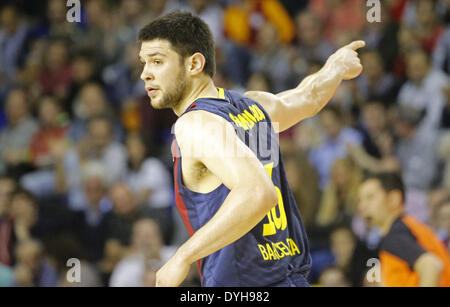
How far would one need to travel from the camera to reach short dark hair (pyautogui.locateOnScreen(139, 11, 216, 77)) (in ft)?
9.71

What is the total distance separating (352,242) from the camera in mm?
6059

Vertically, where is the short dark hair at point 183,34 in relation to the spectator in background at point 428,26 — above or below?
below

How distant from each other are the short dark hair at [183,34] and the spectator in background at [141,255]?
11.0ft

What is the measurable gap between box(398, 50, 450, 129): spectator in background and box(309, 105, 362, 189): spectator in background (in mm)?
723

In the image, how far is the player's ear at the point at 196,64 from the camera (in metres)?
2.99

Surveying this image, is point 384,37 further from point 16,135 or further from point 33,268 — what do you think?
point 33,268

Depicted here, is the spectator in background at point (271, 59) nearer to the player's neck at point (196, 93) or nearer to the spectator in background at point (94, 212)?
the spectator in background at point (94, 212)

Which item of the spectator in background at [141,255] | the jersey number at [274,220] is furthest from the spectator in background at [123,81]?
the jersey number at [274,220]

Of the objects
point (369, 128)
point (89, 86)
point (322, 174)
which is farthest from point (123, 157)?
point (369, 128)

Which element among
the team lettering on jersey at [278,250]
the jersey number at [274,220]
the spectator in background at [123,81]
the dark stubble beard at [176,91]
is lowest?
the team lettering on jersey at [278,250]

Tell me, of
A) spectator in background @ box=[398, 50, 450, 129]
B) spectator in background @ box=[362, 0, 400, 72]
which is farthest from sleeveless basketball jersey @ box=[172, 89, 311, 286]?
spectator in background @ box=[362, 0, 400, 72]

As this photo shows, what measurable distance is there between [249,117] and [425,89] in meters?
4.73

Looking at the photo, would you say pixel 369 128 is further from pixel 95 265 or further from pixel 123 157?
pixel 95 265

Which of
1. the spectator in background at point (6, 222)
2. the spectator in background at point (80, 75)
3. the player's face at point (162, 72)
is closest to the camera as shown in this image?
the player's face at point (162, 72)
